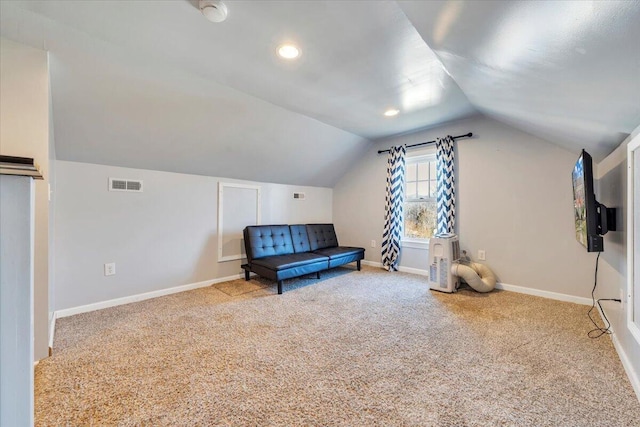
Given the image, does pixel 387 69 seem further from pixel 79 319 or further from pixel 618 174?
pixel 79 319

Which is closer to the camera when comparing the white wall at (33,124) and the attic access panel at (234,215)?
the white wall at (33,124)

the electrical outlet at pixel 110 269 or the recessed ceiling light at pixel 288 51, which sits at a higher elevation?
the recessed ceiling light at pixel 288 51

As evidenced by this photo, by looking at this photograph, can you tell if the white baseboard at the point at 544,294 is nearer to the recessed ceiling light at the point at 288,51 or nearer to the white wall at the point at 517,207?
the white wall at the point at 517,207

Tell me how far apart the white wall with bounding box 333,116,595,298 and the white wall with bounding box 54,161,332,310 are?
10.7 feet

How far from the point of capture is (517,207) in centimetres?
334

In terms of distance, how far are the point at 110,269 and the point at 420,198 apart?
4247 mm

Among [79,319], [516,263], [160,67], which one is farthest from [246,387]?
[516,263]

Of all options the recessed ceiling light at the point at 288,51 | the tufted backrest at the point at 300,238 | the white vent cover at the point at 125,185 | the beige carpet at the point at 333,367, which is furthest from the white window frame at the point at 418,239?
the white vent cover at the point at 125,185

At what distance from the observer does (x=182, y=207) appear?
11.1 ft

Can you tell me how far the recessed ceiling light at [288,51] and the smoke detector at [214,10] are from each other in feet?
1.47

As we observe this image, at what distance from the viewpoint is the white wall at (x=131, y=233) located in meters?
2.62

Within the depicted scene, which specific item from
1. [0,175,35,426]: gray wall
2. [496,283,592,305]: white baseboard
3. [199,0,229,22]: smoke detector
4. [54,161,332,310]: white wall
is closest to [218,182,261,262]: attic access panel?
[54,161,332,310]: white wall

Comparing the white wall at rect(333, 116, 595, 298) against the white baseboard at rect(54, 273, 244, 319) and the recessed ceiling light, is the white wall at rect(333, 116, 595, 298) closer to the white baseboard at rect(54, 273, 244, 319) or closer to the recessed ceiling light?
the recessed ceiling light

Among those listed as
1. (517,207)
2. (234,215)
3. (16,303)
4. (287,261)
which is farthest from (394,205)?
(16,303)
